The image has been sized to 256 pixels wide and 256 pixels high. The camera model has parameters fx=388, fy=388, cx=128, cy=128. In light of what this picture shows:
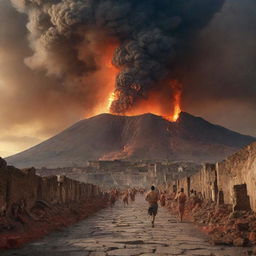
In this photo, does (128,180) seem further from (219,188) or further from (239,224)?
(239,224)

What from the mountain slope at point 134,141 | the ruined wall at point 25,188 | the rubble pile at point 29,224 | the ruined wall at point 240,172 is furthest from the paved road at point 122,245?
the mountain slope at point 134,141

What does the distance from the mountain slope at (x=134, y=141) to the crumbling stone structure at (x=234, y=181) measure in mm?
93873

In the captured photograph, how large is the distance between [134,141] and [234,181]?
12153 cm

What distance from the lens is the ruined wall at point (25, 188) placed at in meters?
10.5

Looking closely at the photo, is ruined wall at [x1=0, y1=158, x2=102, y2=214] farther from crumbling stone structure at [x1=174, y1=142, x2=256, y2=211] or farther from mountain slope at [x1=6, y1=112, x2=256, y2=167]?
mountain slope at [x1=6, y1=112, x2=256, y2=167]

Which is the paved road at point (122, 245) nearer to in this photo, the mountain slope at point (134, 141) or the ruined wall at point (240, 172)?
the ruined wall at point (240, 172)

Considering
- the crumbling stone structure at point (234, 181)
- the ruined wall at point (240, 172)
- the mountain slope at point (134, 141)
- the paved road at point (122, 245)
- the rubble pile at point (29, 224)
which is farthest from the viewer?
the mountain slope at point (134, 141)

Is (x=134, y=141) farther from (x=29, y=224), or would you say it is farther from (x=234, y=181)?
(x=29, y=224)

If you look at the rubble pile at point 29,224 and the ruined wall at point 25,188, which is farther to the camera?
the ruined wall at point 25,188

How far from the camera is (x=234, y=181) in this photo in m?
12.6

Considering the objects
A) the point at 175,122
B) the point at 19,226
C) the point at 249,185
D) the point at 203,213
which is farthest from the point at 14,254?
the point at 175,122

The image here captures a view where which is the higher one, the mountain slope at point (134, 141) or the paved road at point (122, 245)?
the mountain slope at point (134, 141)

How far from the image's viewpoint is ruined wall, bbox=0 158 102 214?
10.5m

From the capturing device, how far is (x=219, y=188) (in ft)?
50.3
